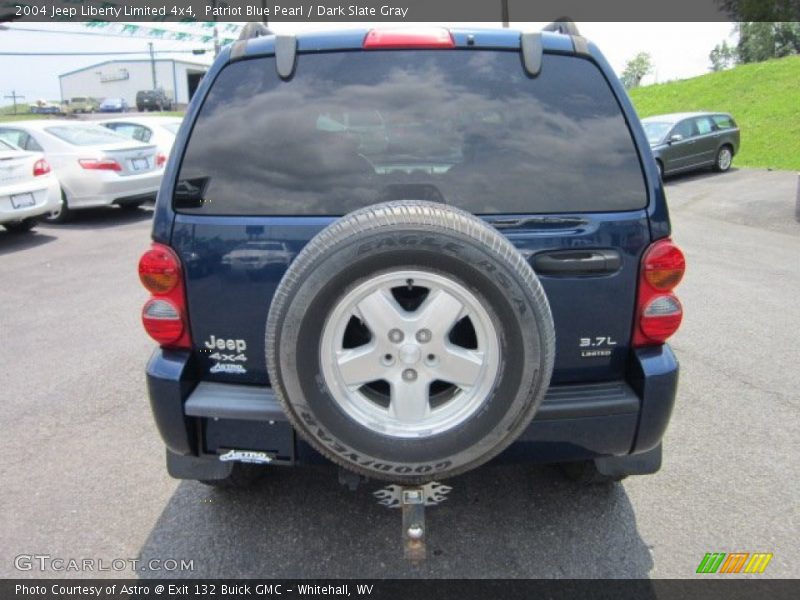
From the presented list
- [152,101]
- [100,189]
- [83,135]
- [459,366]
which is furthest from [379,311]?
[152,101]

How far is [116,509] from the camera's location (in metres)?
3.00

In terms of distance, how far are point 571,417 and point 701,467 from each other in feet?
4.74

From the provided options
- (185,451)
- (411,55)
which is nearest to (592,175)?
(411,55)

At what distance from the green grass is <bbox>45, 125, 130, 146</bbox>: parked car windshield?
1598 cm

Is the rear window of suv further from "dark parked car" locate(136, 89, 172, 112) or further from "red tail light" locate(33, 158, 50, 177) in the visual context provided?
"dark parked car" locate(136, 89, 172, 112)

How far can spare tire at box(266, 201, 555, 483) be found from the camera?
1.94 meters

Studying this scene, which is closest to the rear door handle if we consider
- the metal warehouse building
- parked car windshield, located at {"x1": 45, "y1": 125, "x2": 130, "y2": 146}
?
parked car windshield, located at {"x1": 45, "y1": 125, "x2": 130, "y2": 146}

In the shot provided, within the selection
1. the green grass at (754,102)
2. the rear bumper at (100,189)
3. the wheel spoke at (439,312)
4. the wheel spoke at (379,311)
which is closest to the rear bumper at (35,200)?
the rear bumper at (100,189)

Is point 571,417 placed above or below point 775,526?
above

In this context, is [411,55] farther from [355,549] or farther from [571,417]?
[355,549]

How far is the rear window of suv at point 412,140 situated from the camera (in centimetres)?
231

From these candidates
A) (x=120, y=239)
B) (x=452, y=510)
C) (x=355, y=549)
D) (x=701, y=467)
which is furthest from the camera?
(x=120, y=239)

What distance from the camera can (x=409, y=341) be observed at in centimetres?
203

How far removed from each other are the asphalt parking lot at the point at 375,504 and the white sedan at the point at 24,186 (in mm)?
4544
